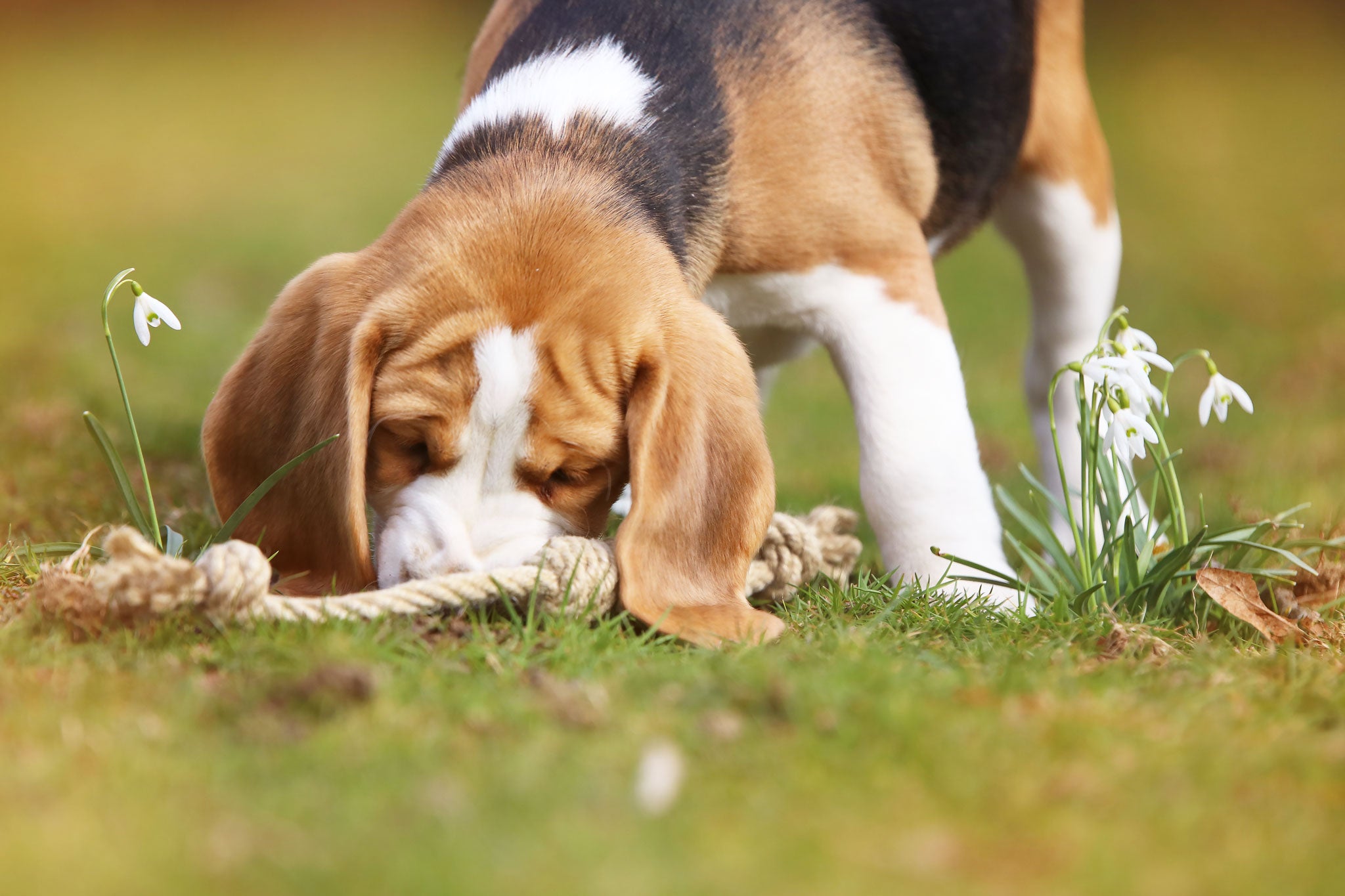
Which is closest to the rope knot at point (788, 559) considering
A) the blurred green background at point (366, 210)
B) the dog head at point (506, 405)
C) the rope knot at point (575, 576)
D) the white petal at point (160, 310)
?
the dog head at point (506, 405)

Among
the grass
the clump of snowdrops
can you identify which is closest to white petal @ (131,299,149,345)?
the grass

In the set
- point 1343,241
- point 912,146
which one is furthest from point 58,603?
point 1343,241

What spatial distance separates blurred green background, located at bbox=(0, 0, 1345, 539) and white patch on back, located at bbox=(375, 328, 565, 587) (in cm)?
135

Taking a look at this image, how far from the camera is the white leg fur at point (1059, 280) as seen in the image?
4789 millimetres

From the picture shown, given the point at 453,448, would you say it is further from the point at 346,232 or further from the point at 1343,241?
the point at 1343,241

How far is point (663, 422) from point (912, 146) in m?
1.50

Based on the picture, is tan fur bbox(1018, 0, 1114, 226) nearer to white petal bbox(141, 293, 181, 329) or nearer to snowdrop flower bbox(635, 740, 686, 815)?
white petal bbox(141, 293, 181, 329)

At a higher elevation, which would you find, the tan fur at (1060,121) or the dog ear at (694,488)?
the tan fur at (1060,121)

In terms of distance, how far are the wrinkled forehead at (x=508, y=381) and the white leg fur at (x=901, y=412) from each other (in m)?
0.90

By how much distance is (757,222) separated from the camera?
3660mm

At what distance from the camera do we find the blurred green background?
5.62 m

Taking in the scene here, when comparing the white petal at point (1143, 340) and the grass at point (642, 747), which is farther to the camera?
the white petal at point (1143, 340)

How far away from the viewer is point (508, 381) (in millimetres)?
2877

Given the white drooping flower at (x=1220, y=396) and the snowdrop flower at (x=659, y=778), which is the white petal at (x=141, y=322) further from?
the white drooping flower at (x=1220, y=396)
